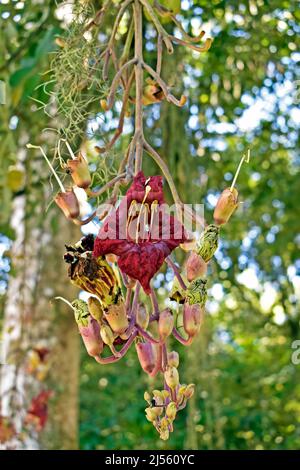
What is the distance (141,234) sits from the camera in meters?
0.67

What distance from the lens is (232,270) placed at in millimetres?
2025

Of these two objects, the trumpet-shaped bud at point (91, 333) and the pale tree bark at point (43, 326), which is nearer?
the trumpet-shaped bud at point (91, 333)

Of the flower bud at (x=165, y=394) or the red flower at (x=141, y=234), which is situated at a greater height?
the red flower at (x=141, y=234)

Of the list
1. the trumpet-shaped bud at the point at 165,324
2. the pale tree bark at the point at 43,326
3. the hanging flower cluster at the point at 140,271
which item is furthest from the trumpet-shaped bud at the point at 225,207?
the pale tree bark at the point at 43,326

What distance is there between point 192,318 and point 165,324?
0.03m

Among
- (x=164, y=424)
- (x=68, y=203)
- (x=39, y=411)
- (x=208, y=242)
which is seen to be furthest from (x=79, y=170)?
(x=39, y=411)

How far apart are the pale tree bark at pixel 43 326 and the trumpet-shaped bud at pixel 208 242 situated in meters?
1.21

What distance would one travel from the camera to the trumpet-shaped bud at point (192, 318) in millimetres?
704

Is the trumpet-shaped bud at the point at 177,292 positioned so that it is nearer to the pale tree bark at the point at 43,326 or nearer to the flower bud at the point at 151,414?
the flower bud at the point at 151,414

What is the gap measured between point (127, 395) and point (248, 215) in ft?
2.54

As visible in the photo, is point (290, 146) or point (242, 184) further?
point (242, 184)

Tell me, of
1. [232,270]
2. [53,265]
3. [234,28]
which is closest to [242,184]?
[232,270]
